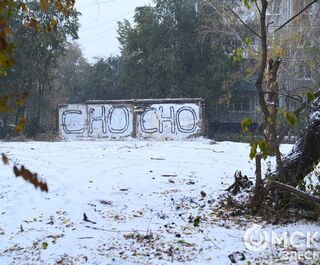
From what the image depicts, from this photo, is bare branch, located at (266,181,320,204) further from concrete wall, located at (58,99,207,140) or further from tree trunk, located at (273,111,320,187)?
concrete wall, located at (58,99,207,140)

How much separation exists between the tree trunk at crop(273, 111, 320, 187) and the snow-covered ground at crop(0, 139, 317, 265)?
0.91 m

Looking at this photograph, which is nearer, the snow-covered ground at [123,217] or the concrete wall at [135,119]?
the snow-covered ground at [123,217]

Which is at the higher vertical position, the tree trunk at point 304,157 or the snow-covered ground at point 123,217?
the tree trunk at point 304,157

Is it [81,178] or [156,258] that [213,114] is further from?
[156,258]

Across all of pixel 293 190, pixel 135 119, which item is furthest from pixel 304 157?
pixel 135 119

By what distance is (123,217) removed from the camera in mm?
5840

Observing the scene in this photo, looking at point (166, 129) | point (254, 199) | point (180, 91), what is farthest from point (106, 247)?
point (180, 91)

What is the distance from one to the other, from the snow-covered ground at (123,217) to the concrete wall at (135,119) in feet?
34.2

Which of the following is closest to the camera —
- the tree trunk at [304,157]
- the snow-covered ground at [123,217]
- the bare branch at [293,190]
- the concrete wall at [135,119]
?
the snow-covered ground at [123,217]

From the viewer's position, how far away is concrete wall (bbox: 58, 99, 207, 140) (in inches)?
784

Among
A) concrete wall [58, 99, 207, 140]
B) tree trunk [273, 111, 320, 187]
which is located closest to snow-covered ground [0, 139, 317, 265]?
tree trunk [273, 111, 320, 187]

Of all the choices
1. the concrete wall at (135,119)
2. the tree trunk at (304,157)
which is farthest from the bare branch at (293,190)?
the concrete wall at (135,119)

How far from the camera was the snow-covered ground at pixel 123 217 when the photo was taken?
15.2ft

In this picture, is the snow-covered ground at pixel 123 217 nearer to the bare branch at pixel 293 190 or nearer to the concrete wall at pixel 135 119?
the bare branch at pixel 293 190
